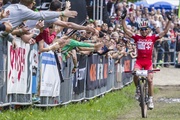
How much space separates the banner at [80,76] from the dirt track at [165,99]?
1467 millimetres

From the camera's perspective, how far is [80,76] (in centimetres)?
1883

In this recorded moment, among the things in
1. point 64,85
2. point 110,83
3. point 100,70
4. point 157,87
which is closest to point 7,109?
point 64,85

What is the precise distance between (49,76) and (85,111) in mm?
1430

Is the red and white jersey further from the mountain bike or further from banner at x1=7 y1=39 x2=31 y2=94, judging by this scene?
banner at x1=7 y1=39 x2=31 y2=94

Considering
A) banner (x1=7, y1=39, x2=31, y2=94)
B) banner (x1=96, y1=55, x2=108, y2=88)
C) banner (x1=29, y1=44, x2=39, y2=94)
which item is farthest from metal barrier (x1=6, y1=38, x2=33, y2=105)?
banner (x1=96, y1=55, x2=108, y2=88)

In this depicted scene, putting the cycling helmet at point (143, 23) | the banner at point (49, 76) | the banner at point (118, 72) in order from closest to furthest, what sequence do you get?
1. the banner at point (49, 76)
2. the cycling helmet at point (143, 23)
3. the banner at point (118, 72)

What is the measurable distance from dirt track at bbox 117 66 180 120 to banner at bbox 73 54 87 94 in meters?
1.47

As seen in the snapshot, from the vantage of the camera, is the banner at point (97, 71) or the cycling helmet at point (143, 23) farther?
the banner at point (97, 71)

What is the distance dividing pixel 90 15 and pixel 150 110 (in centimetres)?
869

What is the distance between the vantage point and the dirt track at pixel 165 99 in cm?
1667

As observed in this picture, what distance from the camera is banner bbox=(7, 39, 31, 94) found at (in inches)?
534

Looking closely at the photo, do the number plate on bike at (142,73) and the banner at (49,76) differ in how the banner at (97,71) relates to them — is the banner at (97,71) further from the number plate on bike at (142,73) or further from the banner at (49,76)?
the banner at (49,76)

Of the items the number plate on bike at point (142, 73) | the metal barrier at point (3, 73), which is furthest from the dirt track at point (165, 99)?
the metal barrier at point (3, 73)

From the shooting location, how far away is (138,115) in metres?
17.2
